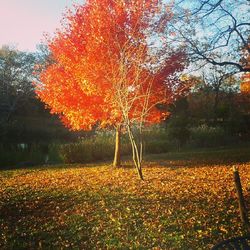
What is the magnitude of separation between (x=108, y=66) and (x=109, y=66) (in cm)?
4

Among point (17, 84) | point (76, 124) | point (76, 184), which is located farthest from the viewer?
point (17, 84)

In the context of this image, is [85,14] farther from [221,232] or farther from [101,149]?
[221,232]

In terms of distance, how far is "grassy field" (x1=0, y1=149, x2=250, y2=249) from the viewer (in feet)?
16.7

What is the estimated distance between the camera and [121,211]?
22.1ft

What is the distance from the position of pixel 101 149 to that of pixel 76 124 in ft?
17.6

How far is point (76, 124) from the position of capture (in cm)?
1307

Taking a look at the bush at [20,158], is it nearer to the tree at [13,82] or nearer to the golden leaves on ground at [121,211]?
the golden leaves on ground at [121,211]

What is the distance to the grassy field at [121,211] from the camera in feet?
16.7

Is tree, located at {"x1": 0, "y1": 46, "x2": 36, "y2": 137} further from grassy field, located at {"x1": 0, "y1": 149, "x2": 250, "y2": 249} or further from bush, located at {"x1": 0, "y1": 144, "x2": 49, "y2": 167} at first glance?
grassy field, located at {"x1": 0, "y1": 149, "x2": 250, "y2": 249}

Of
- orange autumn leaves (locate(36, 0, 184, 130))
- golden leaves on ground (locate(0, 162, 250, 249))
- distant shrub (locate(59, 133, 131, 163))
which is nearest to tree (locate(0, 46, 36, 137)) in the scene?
distant shrub (locate(59, 133, 131, 163))

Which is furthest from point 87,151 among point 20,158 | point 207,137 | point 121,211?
point 121,211

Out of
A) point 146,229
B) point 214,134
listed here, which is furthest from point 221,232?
point 214,134

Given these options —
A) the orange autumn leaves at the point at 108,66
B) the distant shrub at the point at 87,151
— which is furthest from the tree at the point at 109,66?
the distant shrub at the point at 87,151

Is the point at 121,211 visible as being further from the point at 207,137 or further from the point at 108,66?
the point at 207,137
